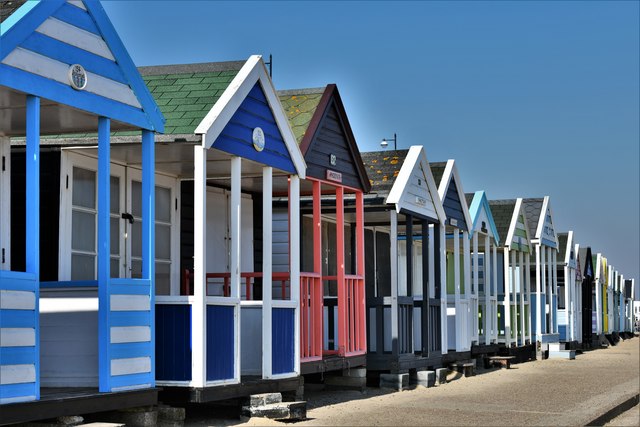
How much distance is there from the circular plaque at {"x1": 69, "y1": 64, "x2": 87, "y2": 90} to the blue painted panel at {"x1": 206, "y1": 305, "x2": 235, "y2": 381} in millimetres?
3071

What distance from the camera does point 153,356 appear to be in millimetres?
10508

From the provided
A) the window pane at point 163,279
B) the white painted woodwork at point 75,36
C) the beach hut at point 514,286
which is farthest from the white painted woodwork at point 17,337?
the beach hut at point 514,286

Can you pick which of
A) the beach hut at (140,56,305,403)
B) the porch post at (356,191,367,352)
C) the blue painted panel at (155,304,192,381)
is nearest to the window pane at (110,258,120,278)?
the beach hut at (140,56,305,403)

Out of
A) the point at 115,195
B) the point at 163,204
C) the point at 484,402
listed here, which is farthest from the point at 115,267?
the point at 484,402

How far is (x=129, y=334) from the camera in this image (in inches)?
397

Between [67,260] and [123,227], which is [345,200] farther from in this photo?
[67,260]

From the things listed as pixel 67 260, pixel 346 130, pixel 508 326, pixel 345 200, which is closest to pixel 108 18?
pixel 67 260

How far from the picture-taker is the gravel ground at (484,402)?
42.2 ft

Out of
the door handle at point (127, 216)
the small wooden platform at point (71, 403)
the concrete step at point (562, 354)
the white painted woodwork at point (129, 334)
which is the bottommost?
the concrete step at point (562, 354)

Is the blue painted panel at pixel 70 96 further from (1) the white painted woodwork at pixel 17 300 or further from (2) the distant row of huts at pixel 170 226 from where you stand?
(1) the white painted woodwork at pixel 17 300

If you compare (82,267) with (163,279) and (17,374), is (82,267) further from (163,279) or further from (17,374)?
(17,374)

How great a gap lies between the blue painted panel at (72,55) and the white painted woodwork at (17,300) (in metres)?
2.03

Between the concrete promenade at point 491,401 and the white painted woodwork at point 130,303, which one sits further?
the concrete promenade at point 491,401

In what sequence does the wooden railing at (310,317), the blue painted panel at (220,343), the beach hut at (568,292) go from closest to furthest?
the blue painted panel at (220,343)
the wooden railing at (310,317)
the beach hut at (568,292)
